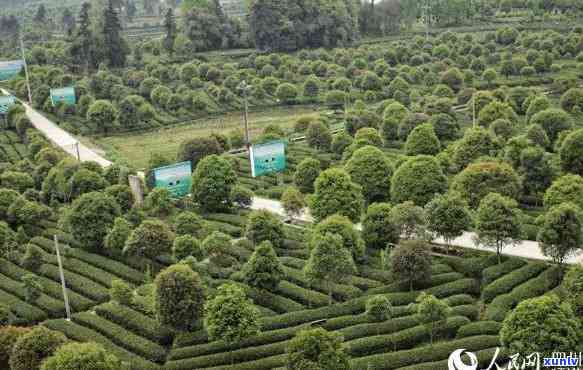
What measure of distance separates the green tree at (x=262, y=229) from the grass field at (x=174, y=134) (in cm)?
1961

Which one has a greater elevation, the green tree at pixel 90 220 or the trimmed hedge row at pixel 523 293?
the green tree at pixel 90 220

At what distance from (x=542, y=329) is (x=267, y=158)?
23.4m

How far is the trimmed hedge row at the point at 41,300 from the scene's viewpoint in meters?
30.0

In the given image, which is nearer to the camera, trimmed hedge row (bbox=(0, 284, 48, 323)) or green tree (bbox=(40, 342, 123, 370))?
green tree (bbox=(40, 342, 123, 370))

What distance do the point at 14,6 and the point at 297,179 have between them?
131 meters

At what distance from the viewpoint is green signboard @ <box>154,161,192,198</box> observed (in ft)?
130

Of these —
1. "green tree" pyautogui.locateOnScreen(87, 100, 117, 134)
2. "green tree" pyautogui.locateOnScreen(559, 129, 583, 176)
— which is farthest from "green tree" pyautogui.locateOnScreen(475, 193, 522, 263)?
"green tree" pyautogui.locateOnScreen(87, 100, 117, 134)

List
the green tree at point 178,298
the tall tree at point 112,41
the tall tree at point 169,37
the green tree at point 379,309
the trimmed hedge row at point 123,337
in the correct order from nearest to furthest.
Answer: the green tree at point 178,298 → the trimmed hedge row at point 123,337 → the green tree at point 379,309 → the tall tree at point 112,41 → the tall tree at point 169,37

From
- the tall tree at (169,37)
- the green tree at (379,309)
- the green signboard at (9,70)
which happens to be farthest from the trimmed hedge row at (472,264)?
the tall tree at (169,37)

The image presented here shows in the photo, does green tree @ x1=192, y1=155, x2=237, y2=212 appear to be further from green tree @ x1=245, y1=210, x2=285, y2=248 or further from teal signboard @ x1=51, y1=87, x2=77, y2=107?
teal signboard @ x1=51, y1=87, x2=77, y2=107

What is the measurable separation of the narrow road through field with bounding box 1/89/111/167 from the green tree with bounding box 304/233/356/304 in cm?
2574

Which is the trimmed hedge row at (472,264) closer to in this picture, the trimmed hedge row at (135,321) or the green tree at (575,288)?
the green tree at (575,288)
